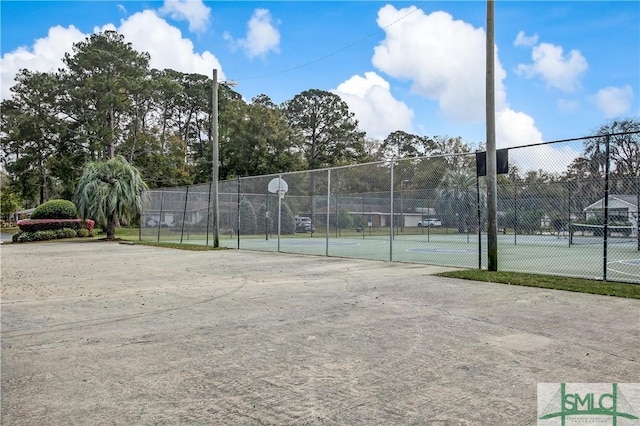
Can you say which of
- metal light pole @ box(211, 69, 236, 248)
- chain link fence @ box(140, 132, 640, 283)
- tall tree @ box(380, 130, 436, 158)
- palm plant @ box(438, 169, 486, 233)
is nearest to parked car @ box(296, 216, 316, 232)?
chain link fence @ box(140, 132, 640, 283)

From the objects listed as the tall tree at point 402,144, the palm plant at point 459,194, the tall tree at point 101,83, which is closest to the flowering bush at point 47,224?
the tall tree at point 101,83

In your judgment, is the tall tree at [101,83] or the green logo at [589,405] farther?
the tall tree at [101,83]

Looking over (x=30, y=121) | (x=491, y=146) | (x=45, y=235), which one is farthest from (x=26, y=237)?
(x=491, y=146)

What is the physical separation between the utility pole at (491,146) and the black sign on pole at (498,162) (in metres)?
0.15

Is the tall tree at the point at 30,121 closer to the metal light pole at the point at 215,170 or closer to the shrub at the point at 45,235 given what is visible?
the shrub at the point at 45,235

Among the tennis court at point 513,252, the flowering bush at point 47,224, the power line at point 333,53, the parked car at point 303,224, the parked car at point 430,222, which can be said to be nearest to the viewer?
the tennis court at point 513,252

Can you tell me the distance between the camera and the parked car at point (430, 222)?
1708 centimetres

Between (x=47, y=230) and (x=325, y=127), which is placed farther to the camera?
(x=325, y=127)

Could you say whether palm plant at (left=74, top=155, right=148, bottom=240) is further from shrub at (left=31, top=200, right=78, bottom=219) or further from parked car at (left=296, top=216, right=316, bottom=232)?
parked car at (left=296, top=216, right=316, bottom=232)

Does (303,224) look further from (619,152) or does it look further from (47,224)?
(619,152)

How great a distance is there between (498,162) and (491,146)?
326 mm

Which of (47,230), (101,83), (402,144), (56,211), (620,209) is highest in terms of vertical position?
(101,83)

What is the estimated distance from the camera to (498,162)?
858 centimetres

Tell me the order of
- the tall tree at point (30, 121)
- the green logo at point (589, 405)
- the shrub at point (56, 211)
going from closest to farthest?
1. the green logo at point (589, 405)
2. the shrub at point (56, 211)
3. the tall tree at point (30, 121)
